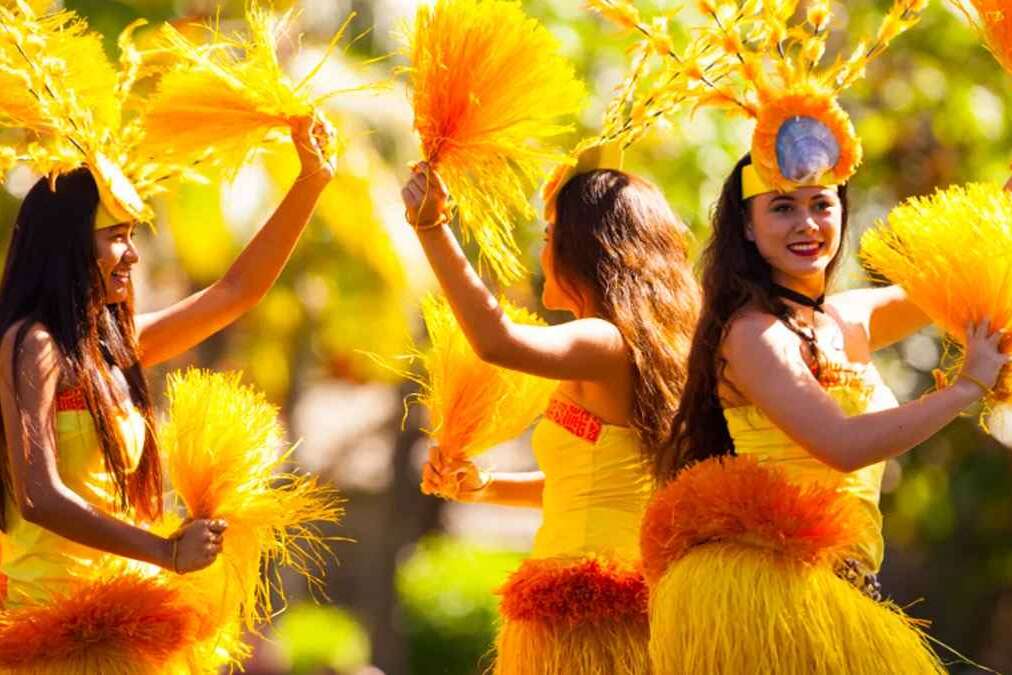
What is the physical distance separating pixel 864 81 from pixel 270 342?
10.5ft

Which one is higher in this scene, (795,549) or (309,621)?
(795,549)

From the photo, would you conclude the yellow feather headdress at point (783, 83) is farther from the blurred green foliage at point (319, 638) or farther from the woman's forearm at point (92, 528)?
the blurred green foliage at point (319, 638)

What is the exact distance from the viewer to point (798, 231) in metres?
3.20

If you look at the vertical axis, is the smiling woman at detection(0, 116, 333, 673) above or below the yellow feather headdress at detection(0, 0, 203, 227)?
below

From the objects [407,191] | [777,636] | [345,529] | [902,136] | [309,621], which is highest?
[407,191]

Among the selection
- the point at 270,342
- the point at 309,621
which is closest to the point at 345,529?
the point at 309,621

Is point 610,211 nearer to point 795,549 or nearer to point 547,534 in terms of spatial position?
point 547,534

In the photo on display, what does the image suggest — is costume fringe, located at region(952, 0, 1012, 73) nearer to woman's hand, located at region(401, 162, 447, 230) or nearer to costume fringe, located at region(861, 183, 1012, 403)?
costume fringe, located at region(861, 183, 1012, 403)

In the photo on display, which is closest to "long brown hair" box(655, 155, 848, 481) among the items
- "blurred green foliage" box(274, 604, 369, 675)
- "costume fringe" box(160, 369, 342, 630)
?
"costume fringe" box(160, 369, 342, 630)

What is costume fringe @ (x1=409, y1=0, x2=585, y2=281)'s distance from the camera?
125 inches

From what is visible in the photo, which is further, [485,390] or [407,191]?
[485,390]

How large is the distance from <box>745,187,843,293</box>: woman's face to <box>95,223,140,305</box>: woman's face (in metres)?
1.20

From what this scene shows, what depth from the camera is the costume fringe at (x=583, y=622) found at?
3.42 m

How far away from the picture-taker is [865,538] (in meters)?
3.13
